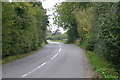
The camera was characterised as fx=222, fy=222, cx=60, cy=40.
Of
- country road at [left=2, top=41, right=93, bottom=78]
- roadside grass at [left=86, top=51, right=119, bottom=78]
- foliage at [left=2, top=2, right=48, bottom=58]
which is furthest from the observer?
foliage at [left=2, top=2, right=48, bottom=58]

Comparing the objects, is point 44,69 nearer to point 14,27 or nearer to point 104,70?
point 104,70

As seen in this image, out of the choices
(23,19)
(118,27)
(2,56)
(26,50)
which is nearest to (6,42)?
(2,56)

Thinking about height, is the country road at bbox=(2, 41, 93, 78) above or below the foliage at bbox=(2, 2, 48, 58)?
below

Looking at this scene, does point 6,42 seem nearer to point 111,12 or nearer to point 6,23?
point 6,23

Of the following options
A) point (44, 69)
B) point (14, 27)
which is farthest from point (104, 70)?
point (14, 27)

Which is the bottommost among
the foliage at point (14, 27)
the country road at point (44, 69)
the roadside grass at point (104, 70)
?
the country road at point (44, 69)

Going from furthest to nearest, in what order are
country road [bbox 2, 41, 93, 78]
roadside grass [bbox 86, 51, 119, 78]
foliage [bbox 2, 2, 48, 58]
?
1. foliage [bbox 2, 2, 48, 58]
2. country road [bbox 2, 41, 93, 78]
3. roadside grass [bbox 86, 51, 119, 78]

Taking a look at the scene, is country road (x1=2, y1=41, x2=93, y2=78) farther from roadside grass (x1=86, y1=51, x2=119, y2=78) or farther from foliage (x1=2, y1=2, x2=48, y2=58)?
foliage (x1=2, y1=2, x2=48, y2=58)

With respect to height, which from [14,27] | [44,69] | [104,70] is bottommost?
[44,69]

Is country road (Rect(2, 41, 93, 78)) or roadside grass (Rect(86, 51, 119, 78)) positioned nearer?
roadside grass (Rect(86, 51, 119, 78))

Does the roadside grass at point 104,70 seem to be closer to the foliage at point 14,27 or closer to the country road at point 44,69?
the country road at point 44,69

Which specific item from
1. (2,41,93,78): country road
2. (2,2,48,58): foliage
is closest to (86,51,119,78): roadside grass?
(2,41,93,78): country road

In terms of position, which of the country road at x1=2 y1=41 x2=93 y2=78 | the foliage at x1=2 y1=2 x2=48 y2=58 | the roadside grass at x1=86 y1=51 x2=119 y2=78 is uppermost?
the foliage at x1=2 y1=2 x2=48 y2=58

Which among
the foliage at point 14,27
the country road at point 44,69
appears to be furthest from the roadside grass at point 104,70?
the foliage at point 14,27
